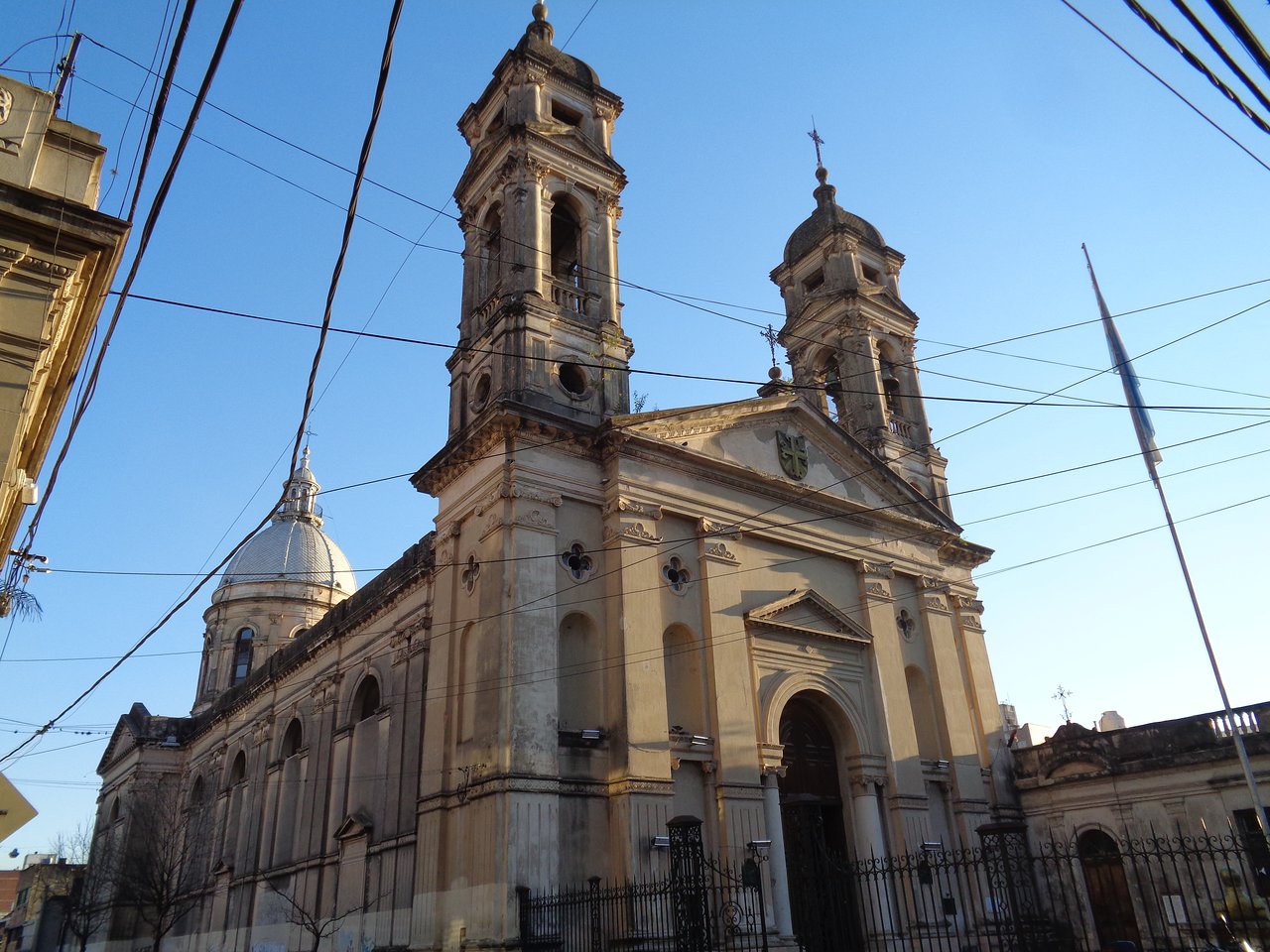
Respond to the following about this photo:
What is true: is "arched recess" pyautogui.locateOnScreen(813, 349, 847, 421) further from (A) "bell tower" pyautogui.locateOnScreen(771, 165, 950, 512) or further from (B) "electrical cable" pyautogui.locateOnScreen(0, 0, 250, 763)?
(B) "electrical cable" pyautogui.locateOnScreen(0, 0, 250, 763)

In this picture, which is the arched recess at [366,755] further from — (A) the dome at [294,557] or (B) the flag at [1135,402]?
(A) the dome at [294,557]

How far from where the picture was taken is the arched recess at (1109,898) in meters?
21.8

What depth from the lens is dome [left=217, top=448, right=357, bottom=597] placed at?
49.7 m

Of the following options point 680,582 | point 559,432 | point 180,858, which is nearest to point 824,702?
point 680,582

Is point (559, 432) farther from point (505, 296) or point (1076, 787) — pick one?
point (1076, 787)

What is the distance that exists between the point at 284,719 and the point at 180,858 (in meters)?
6.72

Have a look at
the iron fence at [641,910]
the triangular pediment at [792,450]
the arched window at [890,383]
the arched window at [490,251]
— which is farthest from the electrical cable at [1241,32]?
the arched window at [890,383]

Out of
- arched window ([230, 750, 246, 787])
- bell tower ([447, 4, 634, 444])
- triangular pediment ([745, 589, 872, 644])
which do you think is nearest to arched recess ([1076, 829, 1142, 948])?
triangular pediment ([745, 589, 872, 644])

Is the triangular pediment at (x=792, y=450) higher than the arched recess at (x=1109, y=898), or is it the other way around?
the triangular pediment at (x=792, y=450)

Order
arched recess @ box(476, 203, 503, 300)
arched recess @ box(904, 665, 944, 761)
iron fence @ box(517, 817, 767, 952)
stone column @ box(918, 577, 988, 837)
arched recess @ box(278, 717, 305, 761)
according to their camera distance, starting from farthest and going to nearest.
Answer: arched recess @ box(278, 717, 305, 761) < arched recess @ box(904, 665, 944, 761) < arched recess @ box(476, 203, 503, 300) < stone column @ box(918, 577, 988, 837) < iron fence @ box(517, 817, 767, 952)

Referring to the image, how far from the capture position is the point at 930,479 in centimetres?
2888

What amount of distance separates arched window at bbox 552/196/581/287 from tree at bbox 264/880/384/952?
590 inches

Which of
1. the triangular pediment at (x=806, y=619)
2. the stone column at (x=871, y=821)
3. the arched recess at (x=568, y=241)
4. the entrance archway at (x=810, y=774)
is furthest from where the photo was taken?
the arched recess at (x=568, y=241)

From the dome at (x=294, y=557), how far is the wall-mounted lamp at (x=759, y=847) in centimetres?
3555
